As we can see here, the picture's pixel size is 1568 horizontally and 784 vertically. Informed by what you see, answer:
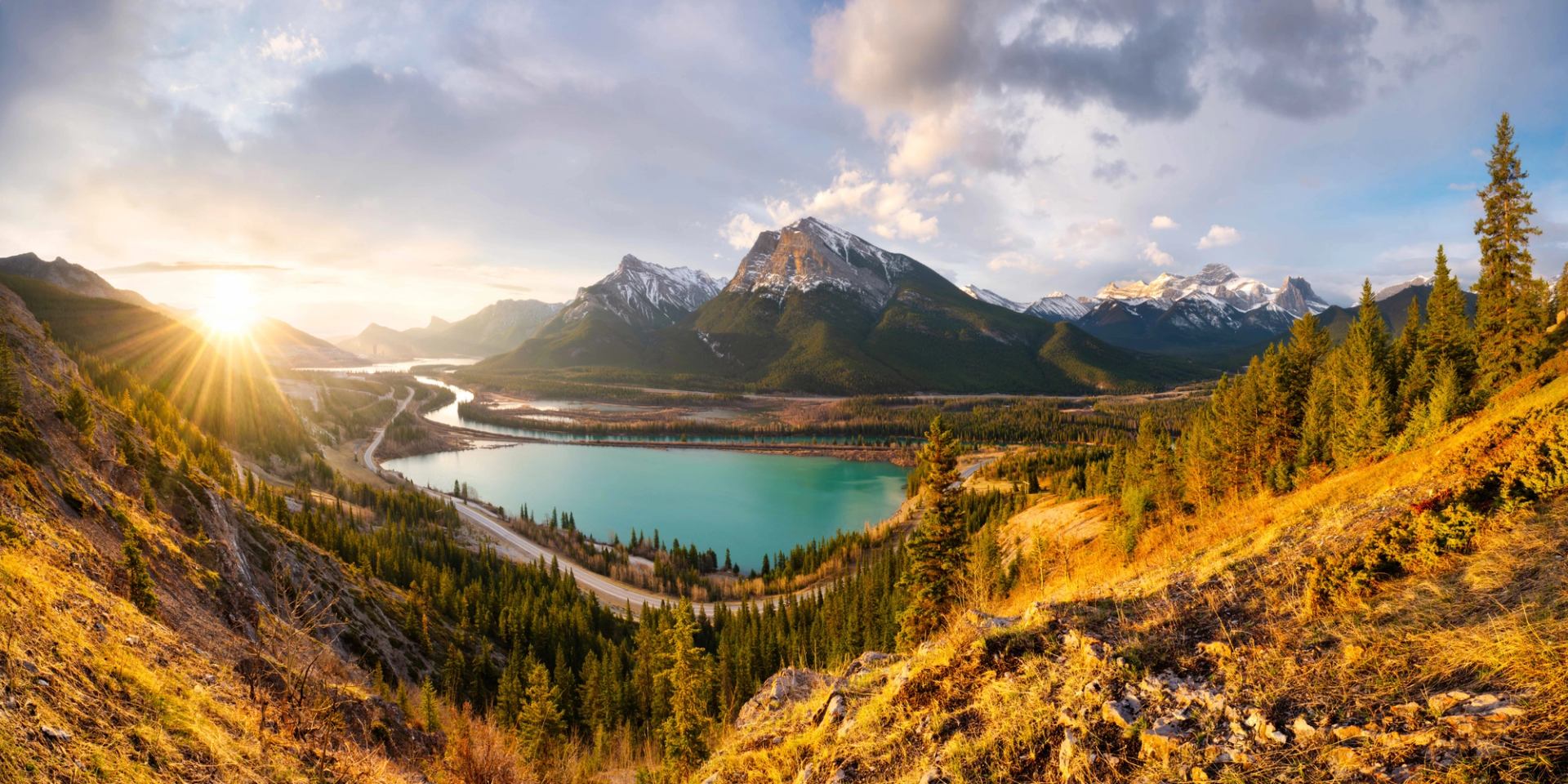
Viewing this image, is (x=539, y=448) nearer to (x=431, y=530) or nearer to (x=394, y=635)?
(x=431, y=530)

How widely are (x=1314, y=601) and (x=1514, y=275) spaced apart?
45673mm

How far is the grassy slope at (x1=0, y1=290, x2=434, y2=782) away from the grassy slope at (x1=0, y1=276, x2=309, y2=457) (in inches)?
3817

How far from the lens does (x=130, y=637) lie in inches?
382

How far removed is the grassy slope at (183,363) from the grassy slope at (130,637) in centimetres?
9695

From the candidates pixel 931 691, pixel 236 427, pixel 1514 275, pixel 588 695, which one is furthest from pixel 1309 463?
pixel 236 427

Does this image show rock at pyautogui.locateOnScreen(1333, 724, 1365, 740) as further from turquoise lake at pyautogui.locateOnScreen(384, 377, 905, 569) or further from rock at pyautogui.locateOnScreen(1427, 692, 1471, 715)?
turquoise lake at pyautogui.locateOnScreen(384, 377, 905, 569)

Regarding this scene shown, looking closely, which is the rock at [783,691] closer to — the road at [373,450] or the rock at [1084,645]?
the rock at [1084,645]

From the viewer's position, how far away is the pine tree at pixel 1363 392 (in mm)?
26797

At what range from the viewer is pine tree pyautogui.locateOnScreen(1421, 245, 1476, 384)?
33938mm

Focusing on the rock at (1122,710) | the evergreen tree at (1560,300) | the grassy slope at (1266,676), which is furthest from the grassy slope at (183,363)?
the evergreen tree at (1560,300)

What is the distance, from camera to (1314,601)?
707 centimetres

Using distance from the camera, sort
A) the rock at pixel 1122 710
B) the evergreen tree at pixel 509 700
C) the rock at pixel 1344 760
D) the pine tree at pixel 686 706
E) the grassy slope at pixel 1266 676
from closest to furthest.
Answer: the rock at pixel 1344 760 < the grassy slope at pixel 1266 676 < the rock at pixel 1122 710 < the pine tree at pixel 686 706 < the evergreen tree at pixel 509 700

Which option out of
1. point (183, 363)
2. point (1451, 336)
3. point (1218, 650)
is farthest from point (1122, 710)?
point (183, 363)

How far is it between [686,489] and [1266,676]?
411 feet
